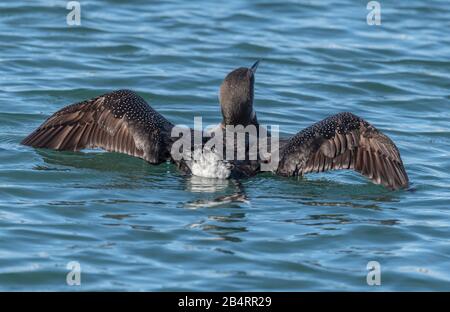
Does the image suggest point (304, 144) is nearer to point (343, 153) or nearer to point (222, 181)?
point (343, 153)

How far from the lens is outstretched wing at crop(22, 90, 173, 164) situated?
9906mm

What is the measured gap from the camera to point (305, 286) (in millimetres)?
7566

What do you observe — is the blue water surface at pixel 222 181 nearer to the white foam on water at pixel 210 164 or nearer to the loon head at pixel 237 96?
the white foam on water at pixel 210 164

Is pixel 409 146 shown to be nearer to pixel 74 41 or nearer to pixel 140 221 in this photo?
pixel 140 221

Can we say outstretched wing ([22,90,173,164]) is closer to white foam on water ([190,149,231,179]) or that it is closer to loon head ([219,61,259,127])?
white foam on water ([190,149,231,179])

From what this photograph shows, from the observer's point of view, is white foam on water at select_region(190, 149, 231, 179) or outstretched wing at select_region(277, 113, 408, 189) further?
outstretched wing at select_region(277, 113, 408, 189)

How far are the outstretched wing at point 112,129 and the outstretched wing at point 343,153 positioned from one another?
1.20 meters

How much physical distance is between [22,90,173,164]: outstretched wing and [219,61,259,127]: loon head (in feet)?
2.14

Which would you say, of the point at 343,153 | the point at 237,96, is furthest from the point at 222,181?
the point at 343,153

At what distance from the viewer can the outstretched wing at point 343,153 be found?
9648mm

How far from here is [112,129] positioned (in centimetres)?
1017

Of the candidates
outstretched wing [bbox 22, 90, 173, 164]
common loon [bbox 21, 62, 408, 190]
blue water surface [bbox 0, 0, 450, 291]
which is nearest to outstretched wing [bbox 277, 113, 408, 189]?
common loon [bbox 21, 62, 408, 190]

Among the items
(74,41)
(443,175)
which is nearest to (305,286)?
(443,175)

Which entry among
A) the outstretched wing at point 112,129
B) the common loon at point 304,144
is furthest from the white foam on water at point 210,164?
the outstretched wing at point 112,129
